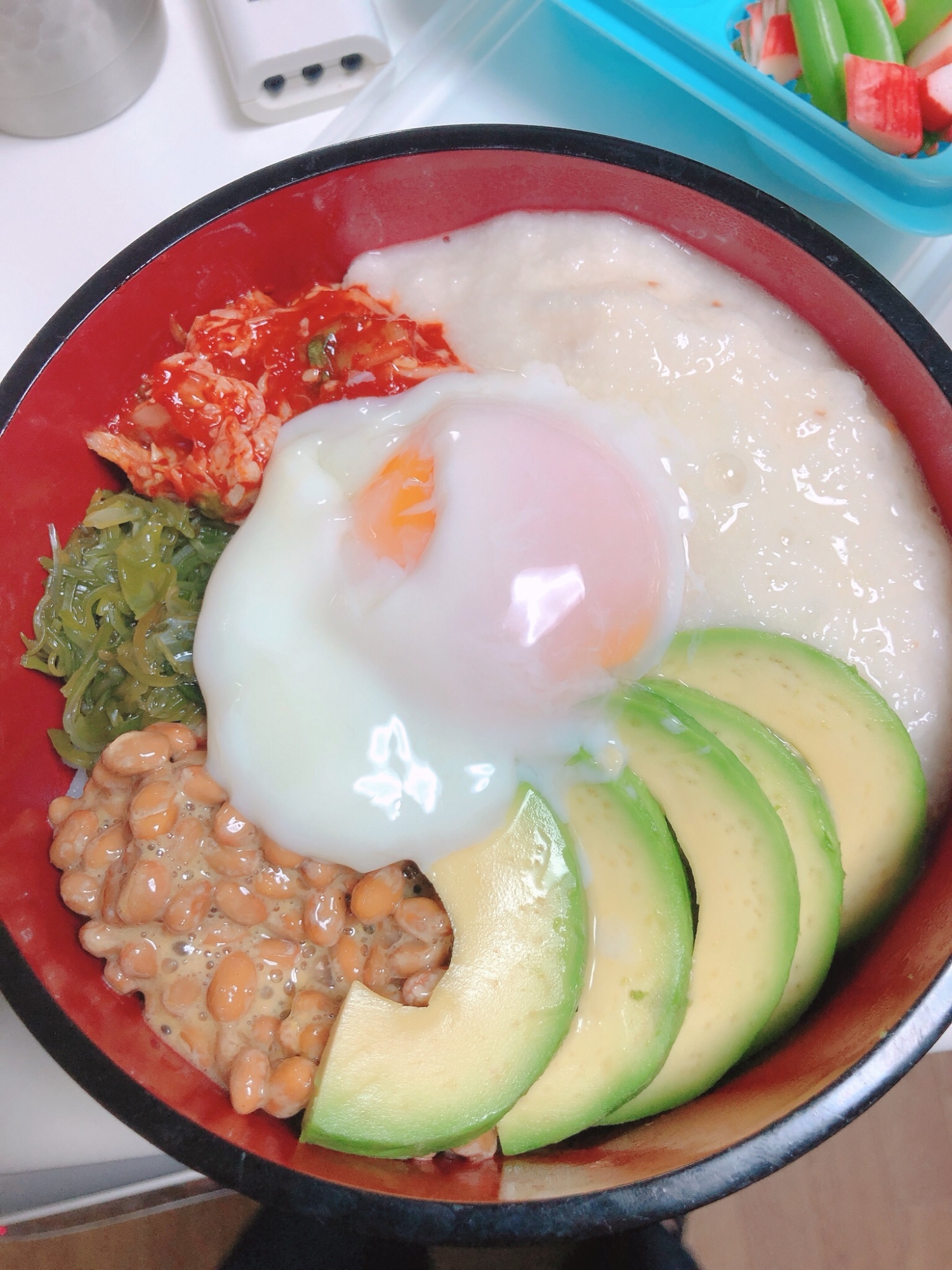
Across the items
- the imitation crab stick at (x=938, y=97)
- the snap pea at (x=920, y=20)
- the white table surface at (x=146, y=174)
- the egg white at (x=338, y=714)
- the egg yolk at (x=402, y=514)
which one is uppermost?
the white table surface at (x=146, y=174)

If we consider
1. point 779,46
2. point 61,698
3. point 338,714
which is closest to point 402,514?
point 338,714

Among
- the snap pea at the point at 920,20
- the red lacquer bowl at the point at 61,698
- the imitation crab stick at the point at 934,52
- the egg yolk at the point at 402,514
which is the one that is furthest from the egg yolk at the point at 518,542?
the snap pea at the point at 920,20

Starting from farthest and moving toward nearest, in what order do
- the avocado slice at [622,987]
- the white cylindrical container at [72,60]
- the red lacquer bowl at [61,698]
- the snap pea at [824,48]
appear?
the snap pea at [824,48]
the white cylindrical container at [72,60]
the avocado slice at [622,987]
the red lacquer bowl at [61,698]

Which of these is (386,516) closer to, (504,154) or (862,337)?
(504,154)

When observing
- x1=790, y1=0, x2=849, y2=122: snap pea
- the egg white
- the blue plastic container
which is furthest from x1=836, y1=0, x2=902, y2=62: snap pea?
the egg white

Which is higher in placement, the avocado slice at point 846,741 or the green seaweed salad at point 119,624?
the green seaweed salad at point 119,624

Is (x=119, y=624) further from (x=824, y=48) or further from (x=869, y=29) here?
(x=869, y=29)

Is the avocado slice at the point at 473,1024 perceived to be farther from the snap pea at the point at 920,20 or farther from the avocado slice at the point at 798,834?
the snap pea at the point at 920,20
